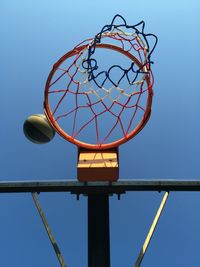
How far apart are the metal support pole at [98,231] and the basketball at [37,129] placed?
1.01 meters

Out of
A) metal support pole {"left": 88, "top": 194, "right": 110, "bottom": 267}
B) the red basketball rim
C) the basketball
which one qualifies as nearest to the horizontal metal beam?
metal support pole {"left": 88, "top": 194, "right": 110, "bottom": 267}

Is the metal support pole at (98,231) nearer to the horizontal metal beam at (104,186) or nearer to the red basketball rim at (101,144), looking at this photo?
the horizontal metal beam at (104,186)

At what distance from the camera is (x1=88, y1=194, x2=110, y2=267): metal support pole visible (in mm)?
4574

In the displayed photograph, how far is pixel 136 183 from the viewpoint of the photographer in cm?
464

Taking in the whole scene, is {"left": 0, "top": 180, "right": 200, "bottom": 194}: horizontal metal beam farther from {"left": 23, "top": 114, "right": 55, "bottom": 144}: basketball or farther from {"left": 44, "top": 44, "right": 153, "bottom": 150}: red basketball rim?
{"left": 23, "top": 114, "right": 55, "bottom": 144}: basketball

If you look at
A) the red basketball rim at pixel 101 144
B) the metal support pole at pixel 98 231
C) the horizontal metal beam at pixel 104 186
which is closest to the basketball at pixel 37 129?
the red basketball rim at pixel 101 144

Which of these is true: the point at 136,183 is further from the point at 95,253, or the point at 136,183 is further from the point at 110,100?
the point at 110,100

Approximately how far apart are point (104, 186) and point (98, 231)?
54 cm

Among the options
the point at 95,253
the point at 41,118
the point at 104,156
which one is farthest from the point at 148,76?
the point at 95,253

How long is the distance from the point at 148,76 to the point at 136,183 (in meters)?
1.32

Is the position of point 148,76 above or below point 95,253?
above

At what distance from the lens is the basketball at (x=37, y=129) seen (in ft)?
17.0

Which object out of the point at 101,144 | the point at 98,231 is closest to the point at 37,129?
the point at 101,144

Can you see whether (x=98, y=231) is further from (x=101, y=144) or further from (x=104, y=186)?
(x=101, y=144)
